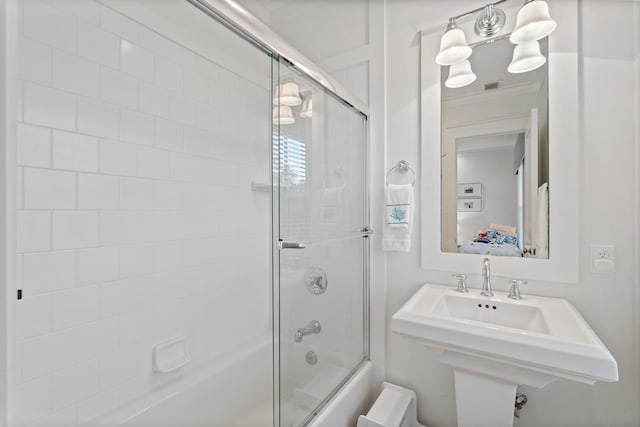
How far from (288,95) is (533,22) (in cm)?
110

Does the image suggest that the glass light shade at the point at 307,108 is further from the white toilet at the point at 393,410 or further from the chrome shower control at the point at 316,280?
the white toilet at the point at 393,410

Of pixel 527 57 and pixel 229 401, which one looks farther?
pixel 229 401

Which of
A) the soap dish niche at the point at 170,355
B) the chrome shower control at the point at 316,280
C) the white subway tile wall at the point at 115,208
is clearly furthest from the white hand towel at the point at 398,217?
the soap dish niche at the point at 170,355

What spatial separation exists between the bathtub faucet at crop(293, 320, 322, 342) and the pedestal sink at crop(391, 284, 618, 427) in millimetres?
330

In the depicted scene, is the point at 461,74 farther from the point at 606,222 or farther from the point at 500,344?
the point at 500,344

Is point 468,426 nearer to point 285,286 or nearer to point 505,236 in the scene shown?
point 505,236

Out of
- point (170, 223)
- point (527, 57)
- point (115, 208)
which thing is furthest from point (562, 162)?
point (115, 208)

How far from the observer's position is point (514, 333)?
38.7 inches

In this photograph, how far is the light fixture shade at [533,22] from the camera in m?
1.25

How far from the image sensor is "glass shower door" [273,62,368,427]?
110 centimetres

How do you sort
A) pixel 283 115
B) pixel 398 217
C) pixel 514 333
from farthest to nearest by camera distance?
pixel 398 217 → pixel 283 115 → pixel 514 333

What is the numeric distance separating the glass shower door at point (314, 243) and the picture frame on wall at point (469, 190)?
500 millimetres

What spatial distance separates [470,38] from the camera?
4.89 feet

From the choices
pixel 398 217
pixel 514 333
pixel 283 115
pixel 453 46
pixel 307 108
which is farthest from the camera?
pixel 398 217
